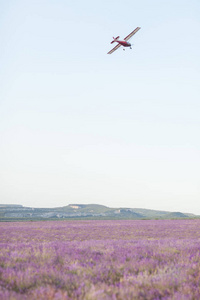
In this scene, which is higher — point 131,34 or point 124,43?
point 131,34

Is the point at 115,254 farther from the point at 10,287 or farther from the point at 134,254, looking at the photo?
the point at 10,287

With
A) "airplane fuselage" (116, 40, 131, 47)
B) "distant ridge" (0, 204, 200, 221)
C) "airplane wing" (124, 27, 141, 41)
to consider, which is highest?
"airplane wing" (124, 27, 141, 41)

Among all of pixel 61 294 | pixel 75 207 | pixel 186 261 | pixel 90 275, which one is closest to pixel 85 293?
pixel 61 294

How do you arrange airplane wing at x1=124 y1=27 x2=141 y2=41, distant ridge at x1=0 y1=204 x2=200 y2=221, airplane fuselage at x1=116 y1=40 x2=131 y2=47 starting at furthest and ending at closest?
distant ridge at x1=0 y1=204 x2=200 y2=221 < airplane wing at x1=124 y1=27 x2=141 y2=41 < airplane fuselage at x1=116 y1=40 x2=131 y2=47

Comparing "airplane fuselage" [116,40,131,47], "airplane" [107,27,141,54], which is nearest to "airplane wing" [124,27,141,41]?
"airplane" [107,27,141,54]

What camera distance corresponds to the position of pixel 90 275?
15.5 ft

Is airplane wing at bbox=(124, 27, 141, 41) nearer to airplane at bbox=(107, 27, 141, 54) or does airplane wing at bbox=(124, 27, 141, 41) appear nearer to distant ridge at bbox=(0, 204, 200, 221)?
airplane at bbox=(107, 27, 141, 54)

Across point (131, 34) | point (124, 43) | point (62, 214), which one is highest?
point (131, 34)

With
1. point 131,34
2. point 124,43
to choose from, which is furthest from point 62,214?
point 124,43

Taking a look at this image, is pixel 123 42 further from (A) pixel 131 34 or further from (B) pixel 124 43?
(A) pixel 131 34

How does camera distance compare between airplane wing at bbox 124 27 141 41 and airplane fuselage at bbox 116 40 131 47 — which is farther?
airplane wing at bbox 124 27 141 41

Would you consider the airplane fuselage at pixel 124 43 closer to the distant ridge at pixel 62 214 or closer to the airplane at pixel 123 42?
the airplane at pixel 123 42

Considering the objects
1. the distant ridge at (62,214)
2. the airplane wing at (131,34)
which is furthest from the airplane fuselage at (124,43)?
the distant ridge at (62,214)

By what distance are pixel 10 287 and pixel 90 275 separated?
1.42 meters
